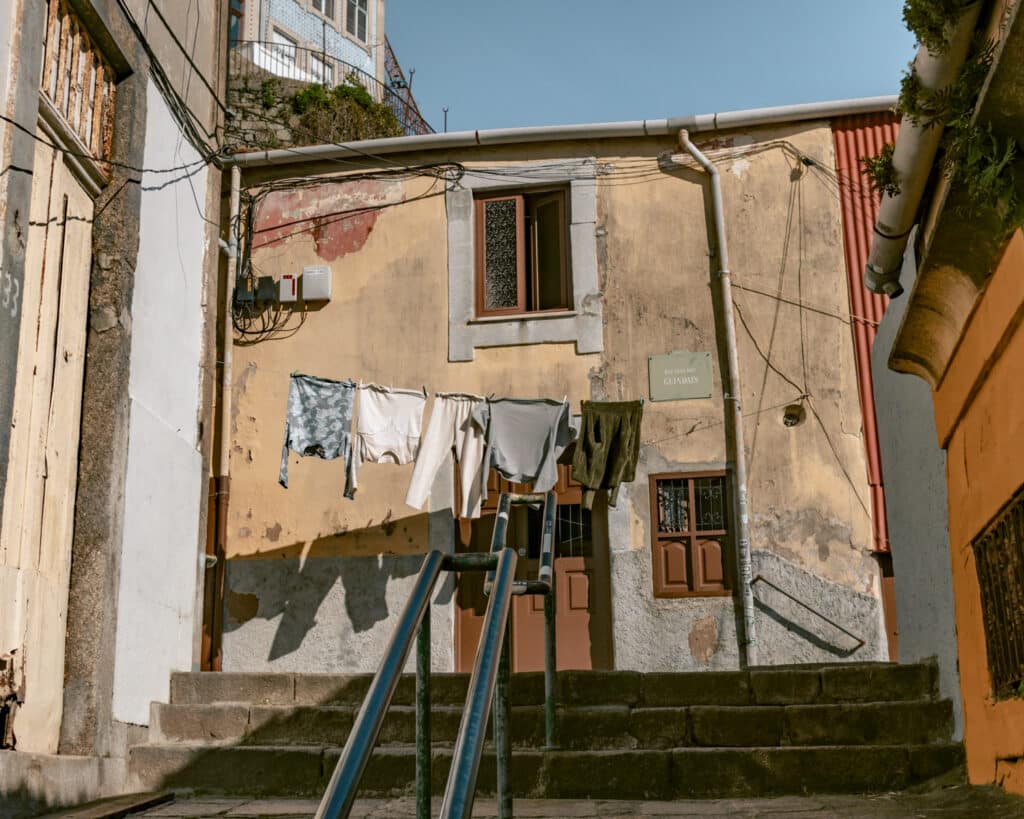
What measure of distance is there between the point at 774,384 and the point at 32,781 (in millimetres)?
8065

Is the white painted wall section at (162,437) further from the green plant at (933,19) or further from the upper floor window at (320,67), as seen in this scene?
the upper floor window at (320,67)

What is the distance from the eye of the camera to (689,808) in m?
4.95

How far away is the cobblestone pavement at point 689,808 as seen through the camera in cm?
452

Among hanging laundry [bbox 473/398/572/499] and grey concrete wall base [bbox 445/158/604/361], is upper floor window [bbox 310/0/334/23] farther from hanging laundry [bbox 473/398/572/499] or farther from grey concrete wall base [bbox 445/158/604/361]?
hanging laundry [bbox 473/398/572/499]

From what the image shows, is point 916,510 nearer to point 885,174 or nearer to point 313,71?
point 885,174

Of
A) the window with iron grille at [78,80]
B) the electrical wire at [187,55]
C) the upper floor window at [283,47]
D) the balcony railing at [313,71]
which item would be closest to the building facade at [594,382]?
the electrical wire at [187,55]

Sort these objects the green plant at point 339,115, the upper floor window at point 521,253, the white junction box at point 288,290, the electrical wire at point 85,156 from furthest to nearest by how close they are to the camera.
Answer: the green plant at point 339,115 → the white junction box at point 288,290 → the upper floor window at point 521,253 → the electrical wire at point 85,156

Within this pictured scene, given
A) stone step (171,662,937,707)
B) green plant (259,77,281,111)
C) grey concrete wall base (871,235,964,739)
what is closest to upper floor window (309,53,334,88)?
green plant (259,77,281,111)

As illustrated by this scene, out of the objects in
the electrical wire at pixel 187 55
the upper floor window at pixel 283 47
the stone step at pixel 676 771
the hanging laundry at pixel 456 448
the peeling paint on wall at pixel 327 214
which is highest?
the upper floor window at pixel 283 47

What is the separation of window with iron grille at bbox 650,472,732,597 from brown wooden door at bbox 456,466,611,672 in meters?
0.54

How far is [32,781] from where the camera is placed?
502 cm

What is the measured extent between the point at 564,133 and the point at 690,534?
4185mm

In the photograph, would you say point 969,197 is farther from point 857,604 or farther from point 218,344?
point 218,344

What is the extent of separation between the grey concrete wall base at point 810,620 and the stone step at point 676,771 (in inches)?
216
